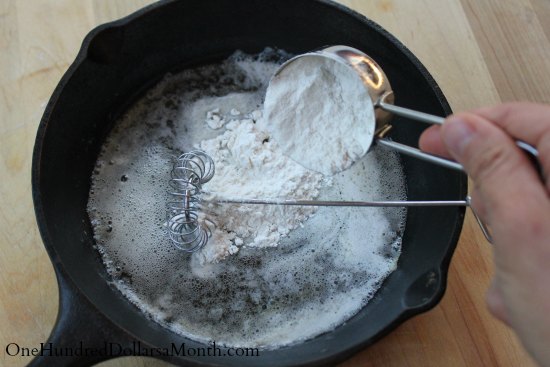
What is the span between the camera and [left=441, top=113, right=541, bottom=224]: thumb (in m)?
0.41

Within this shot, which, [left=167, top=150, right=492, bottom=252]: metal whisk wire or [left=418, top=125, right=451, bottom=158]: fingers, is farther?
[left=167, top=150, right=492, bottom=252]: metal whisk wire

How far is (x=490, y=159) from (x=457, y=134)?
4cm

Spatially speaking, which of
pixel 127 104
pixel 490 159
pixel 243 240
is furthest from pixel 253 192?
pixel 490 159

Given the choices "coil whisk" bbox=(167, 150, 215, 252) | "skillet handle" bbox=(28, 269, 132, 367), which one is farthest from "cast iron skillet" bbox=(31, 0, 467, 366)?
"coil whisk" bbox=(167, 150, 215, 252)

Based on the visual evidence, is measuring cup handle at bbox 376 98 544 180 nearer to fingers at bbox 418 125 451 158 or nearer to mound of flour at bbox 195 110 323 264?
fingers at bbox 418 125 451 158

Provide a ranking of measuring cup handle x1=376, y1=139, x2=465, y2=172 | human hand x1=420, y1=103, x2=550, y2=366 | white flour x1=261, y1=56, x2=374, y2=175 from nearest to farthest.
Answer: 1. human hand x1=420, y1=103, x2=550, y2=366
2. measuring cup handle x1=376, y1=139, x2=465, y2=172
3. white flour x1=261, y1=56, x2=374, y2=175

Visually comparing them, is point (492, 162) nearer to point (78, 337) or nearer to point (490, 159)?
point (490, 159)

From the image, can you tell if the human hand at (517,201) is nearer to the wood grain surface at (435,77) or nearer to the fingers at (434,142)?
the fingers at (434,142)

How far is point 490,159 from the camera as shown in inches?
17.0

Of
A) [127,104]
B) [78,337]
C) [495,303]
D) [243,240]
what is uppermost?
[127,104]

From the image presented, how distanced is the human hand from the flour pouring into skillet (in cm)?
27

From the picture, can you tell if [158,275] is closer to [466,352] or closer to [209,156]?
[209,156]

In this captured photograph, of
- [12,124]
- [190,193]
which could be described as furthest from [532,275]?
[12,124]

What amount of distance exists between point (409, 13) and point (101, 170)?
0.63m
